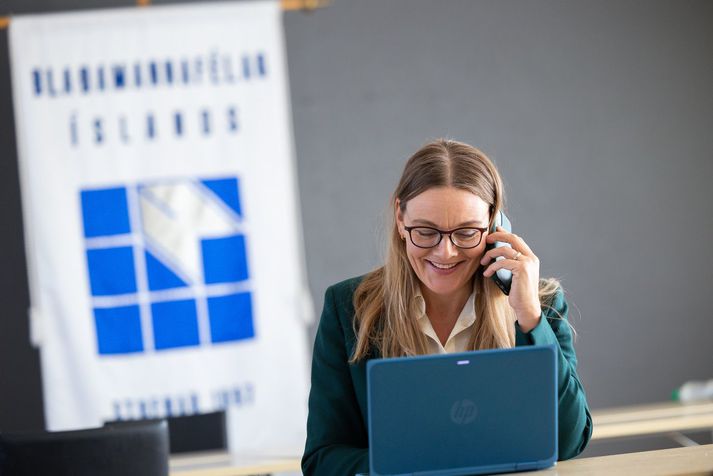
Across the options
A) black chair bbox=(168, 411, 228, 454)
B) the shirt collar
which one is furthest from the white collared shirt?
black chair bbox=(168, 411, 228, 454)

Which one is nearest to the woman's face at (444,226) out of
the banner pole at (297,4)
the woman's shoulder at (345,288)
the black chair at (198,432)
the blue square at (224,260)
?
the woman's shoulder at (345,288)

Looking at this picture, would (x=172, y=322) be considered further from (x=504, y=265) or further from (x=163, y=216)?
(x=504, y=265)

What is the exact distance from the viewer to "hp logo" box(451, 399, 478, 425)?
1698mm

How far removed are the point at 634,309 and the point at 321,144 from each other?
6.24 ft

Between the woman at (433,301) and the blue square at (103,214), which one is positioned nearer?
the woman at (433,301)

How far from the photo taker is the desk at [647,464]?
173 cm

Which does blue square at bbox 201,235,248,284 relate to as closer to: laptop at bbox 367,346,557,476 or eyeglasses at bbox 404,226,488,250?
eyeglasses at bbox 404,226,488,250

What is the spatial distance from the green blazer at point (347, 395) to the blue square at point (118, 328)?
2.18 m

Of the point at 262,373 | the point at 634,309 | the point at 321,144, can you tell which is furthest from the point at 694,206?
the point at 262,373

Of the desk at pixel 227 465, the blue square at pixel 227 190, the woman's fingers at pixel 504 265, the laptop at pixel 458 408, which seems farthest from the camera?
the blue square at pixel 227 190

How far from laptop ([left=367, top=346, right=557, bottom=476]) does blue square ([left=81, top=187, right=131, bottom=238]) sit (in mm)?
2745

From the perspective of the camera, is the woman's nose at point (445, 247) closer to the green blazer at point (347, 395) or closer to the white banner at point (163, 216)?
the green blazer at point (347, 395)

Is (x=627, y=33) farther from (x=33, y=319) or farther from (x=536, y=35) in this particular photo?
(x=33, y=319)

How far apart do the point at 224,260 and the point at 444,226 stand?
229cm
